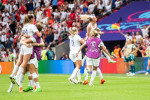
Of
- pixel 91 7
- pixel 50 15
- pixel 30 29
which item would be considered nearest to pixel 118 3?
pixel 91 7

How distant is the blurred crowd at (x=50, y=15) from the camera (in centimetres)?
3456

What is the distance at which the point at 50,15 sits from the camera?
3684 centimetres

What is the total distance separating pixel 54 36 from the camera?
34.8 m

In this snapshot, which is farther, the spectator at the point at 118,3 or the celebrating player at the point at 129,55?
the spectator at the point at 118,3

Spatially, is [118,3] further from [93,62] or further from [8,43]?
[93,62]

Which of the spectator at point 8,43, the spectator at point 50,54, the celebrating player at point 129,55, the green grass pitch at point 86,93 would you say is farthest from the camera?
the spectator at point 8,43

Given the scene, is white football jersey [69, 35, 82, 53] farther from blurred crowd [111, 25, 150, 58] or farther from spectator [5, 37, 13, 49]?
spectator [5, 37, 13, 49]

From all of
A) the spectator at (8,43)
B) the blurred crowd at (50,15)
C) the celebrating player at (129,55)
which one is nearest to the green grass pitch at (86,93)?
the celebrating player at (129,55)

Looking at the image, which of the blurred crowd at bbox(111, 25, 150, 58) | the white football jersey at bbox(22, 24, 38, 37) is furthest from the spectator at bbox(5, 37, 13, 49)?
the white football jersey at bbox(22, 24, 38, 37)

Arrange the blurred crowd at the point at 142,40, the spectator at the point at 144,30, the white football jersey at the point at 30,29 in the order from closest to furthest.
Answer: the white football jersey at the point at 30,29
the blurred crowd at the point at 142,40
the spectator at the point at 144,30

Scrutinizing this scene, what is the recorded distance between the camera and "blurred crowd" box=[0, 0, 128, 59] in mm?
34562

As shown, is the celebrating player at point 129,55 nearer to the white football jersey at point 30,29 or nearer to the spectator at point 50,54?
the spectator at point 50,54

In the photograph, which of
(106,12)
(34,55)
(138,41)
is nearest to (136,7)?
(106,12)

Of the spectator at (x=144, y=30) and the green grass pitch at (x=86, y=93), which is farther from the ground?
the spectator at (x=144, y=30)
